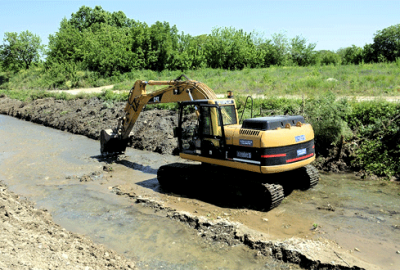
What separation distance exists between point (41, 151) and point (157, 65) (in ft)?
75.4

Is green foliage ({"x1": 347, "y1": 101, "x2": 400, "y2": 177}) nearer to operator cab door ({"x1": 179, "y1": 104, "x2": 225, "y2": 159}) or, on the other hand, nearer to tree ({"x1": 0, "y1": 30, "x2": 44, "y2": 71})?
operator cab door ({"x1": 179, "y1": 104, "x2": 225, "y2": 159})

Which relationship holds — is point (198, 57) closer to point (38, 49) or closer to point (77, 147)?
point (77, 147)

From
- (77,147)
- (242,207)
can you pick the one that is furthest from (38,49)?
(242,207)

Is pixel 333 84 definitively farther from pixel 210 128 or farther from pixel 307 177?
pixel 210 128

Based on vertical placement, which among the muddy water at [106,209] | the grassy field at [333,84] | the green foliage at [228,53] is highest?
the green foliage at [228,53]

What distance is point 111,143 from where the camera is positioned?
1204 cm

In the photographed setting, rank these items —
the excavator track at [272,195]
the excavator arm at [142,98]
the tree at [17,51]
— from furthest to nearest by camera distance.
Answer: the tree at [17,51]
the excavator arm at [142,98]
the excavator track at [272,195]

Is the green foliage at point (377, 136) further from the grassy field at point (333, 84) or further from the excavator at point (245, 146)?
the grassy field at point (333, 84)

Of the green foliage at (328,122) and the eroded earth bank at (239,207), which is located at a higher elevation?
the green foliage at (328,122)

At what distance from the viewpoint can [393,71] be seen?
59.2 feet

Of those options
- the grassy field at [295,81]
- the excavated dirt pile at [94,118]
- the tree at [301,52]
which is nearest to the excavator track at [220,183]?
the excavated dirt pile at [94,118]

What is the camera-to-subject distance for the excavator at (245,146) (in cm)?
716

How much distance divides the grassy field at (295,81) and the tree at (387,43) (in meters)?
14.7

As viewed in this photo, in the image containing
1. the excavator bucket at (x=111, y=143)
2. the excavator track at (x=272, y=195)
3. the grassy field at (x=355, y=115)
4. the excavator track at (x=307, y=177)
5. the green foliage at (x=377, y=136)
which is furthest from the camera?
the excavator bucket at (x=111, y=143)
